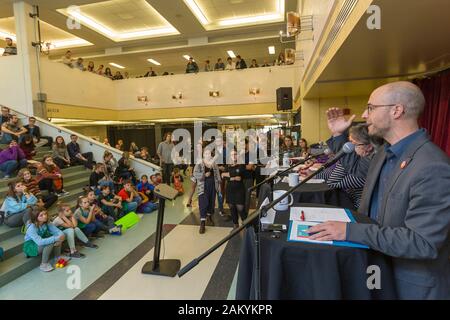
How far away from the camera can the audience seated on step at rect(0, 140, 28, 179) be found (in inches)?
195

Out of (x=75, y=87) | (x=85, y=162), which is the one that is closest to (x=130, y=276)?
(x=85, y=162)

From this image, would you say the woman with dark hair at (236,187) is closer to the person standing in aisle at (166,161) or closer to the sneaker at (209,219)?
the sneaker at (209,219)

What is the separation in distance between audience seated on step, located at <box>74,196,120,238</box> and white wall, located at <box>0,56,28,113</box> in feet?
19.6

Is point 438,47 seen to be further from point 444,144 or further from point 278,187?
point 278,187

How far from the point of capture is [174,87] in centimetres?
1165

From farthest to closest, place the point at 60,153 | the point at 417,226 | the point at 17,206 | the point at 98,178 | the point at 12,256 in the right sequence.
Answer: the point at 60,153
the point at 98,178
the point at 17,206
the point at 12,256
the point at 417,226

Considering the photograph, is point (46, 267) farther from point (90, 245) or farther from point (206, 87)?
point (206, 87)

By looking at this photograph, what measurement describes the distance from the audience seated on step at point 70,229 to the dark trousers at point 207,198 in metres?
1.61

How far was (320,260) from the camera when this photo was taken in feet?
3.69

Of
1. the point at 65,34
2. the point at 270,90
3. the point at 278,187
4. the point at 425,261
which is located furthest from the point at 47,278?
the point at 65,34

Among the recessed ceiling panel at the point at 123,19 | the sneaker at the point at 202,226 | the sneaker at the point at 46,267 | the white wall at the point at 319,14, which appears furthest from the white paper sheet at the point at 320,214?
the recessed ceiling panel at the point at 123,19

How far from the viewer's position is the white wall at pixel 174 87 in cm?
977

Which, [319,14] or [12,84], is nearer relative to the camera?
[319,14]

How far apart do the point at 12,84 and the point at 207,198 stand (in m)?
7.79
